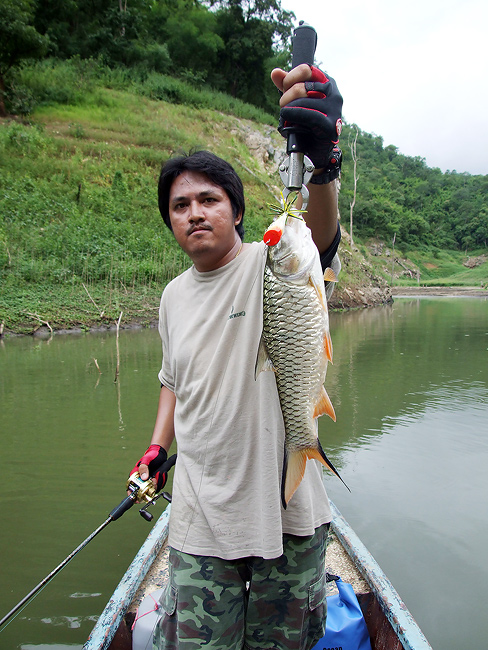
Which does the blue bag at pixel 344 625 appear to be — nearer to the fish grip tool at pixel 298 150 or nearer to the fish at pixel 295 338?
the fish at pixel 295 338

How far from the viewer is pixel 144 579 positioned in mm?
2682

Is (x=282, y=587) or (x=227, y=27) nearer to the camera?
(x=282, y=587)

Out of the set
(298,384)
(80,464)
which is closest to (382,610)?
(298,384)

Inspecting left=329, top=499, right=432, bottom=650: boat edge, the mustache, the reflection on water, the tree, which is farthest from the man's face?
the tree

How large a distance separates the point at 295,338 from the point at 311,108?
73cm

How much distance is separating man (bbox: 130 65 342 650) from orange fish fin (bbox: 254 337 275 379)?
0.21ft

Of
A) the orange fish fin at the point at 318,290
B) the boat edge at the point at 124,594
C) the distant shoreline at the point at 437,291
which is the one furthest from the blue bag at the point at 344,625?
the distant shoreline at the point at 437,291

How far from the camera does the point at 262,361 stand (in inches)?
59.5

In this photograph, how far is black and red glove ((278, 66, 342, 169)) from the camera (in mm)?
1519

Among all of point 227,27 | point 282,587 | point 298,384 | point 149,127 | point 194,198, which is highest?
point 227,27

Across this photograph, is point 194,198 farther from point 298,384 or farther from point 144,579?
point 144,579

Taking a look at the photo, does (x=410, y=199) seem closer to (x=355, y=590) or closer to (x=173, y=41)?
(x=173, y=41)

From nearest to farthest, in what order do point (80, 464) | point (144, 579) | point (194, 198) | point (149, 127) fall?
point (194, 198) → point (144, 579) → point (80, 464) → point (149, 127)

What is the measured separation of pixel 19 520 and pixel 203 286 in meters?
3.37
